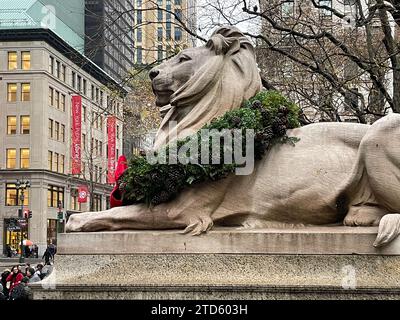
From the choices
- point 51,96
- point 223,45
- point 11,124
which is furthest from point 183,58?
point 51,96

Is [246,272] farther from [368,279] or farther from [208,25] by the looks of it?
[208,25]

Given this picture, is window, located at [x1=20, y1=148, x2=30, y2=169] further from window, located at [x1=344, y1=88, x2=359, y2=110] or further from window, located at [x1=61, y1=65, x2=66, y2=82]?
window, located at [x1=344, y1=88, x2=359, y2=110]

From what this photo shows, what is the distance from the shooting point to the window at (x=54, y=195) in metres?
60.3

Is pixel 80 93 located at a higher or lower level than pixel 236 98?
higher

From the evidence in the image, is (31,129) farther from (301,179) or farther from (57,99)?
(301,179)

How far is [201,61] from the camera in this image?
672 centimetres

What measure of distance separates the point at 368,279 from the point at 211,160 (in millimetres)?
1796

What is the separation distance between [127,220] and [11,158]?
2193 inches

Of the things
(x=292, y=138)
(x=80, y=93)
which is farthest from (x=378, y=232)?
(x=80, y=93)

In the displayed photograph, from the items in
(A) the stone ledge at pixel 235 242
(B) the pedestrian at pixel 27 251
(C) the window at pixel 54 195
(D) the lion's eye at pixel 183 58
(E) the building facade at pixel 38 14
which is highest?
(E) the building facade at pixel 38 14

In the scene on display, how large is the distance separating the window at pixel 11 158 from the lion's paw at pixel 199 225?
55.5 m

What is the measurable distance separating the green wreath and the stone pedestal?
1.45ft

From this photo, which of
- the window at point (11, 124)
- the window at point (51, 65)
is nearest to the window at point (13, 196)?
the window at point (11, 124)

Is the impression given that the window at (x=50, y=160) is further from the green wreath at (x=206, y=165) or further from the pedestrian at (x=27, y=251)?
the green wreath at (x=206, y=165)
